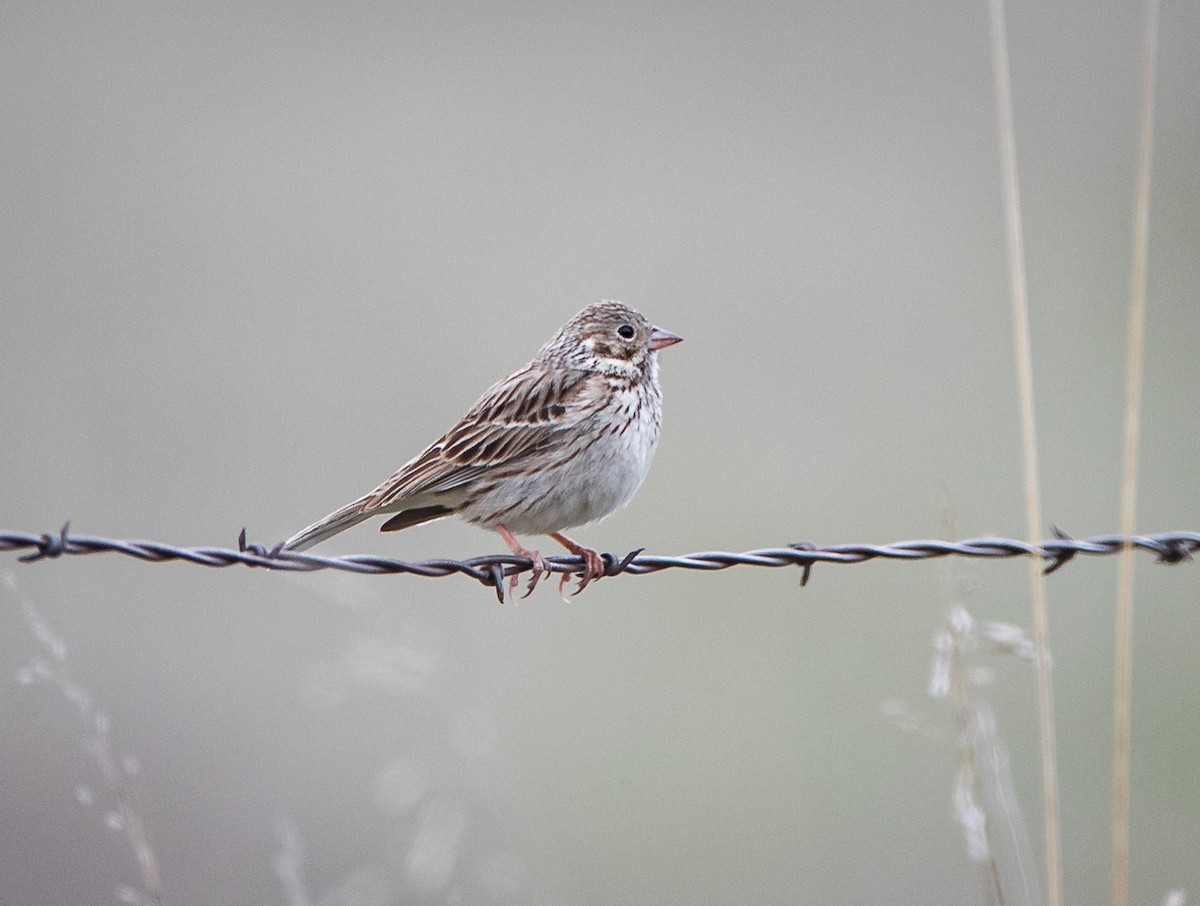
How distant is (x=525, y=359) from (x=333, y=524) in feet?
22.7

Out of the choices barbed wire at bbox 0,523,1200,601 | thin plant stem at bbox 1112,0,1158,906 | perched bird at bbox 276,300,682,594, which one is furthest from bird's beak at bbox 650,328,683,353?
thin plant stem at bbox 1112,0,1158,906

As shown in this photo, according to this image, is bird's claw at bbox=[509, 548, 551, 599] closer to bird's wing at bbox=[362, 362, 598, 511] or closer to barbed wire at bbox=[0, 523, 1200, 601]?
barbed wire at bbox=[0, 523, 1200, 601]

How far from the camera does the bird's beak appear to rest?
6.05 m

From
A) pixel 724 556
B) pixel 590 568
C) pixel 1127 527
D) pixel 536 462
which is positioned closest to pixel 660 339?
pixel 536 462

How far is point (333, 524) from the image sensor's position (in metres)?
5.11

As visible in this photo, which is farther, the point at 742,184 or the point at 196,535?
the point at 742,184

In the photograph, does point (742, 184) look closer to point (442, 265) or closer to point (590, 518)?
point (442, 265)

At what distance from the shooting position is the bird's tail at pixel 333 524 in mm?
5031

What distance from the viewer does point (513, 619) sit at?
34.8 ft

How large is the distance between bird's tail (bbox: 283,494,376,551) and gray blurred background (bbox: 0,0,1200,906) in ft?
1.18

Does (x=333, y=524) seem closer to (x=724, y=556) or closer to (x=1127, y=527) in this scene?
(x=724, y=556)

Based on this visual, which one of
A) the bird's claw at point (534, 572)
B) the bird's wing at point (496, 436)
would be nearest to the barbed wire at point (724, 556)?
the bird's claw at point (534, 572)

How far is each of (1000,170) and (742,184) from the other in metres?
2.72

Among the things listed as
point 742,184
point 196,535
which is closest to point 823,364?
point 742,184
